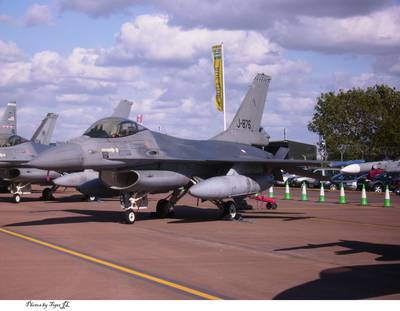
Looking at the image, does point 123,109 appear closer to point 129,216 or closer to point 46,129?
point 46,129

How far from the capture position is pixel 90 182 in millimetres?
18594

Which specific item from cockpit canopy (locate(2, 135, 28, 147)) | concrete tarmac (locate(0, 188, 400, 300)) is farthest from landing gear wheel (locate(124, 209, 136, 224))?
cockpit canopy (locate(2, 135, 28, 147))

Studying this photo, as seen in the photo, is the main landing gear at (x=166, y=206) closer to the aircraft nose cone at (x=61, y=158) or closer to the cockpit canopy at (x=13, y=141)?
the aircraft nose cone at (x=61, y=158)

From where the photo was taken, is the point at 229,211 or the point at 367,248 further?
the point at 229,211

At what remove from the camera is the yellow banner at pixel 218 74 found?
40156mm

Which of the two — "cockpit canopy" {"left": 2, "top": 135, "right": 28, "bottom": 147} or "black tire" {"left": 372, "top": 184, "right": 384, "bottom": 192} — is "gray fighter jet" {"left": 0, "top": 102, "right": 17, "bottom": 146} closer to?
"cockpit canopy" {"left": 2, "top": 135, "right": 28, "bottom": 147}

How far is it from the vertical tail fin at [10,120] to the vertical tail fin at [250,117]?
1717 cm

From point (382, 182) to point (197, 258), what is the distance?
1312 inches

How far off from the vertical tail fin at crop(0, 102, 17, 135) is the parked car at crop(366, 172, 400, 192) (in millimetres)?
23898

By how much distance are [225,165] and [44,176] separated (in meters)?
10.8

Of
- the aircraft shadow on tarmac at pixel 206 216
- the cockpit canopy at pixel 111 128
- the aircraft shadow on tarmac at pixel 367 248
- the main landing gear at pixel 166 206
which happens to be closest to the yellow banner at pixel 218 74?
the aircraft shadow on tarmac at pixel 206 216

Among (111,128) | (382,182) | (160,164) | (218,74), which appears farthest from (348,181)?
(111,128)

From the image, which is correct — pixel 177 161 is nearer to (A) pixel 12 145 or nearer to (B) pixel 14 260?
(B) pixel 14 260
